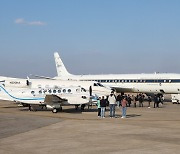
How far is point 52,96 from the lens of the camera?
26312 millimetres

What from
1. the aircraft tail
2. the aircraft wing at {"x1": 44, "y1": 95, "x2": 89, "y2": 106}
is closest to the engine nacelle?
the aircraft wing at {"x1": 44, "y1": 95, "x2": 89, "y2": 106}

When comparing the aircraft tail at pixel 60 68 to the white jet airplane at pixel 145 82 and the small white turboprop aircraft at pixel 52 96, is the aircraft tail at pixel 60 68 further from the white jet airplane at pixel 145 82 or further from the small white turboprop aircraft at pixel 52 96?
the small white turboprop aircraft at pixel 52 96

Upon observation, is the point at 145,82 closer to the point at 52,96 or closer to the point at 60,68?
the point at 52,96

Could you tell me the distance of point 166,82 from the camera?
42.1m

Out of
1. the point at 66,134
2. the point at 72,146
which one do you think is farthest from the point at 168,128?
the point at 72,146

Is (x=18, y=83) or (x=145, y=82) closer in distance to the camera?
(x=18, y=83)

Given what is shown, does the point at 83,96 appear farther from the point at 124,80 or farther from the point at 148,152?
the point at 124,80

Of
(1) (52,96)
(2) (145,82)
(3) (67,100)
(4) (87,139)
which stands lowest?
(4) (87,139)

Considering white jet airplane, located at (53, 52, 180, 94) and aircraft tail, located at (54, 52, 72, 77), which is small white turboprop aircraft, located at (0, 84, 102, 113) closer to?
white jet airplane, located at (53, 52, 180, 94)

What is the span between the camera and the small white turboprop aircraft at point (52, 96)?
26.7 meters

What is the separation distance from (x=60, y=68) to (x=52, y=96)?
40.7 metres

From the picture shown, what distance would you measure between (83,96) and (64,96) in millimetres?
1654

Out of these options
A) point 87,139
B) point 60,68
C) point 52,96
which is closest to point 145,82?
point 52,96

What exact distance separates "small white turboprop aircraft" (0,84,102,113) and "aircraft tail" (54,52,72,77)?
35.0 meters
